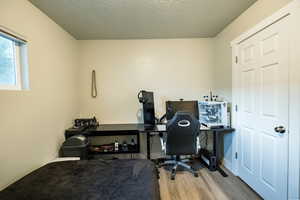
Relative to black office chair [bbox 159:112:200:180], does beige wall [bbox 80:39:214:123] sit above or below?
above

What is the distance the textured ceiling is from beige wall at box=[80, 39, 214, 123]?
263 millimetres

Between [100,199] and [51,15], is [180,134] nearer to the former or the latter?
[100,199]

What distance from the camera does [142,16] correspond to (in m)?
2.54

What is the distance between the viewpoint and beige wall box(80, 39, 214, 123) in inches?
140

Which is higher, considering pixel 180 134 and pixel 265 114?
pixel 265 114

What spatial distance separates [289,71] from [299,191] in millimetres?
1158

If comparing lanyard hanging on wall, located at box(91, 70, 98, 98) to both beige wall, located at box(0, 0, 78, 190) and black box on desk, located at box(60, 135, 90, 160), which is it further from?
black box on desk, located at box(60, 135, 90, 160)

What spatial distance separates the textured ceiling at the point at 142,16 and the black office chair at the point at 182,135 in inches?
58.5

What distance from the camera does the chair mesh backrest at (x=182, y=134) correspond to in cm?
261

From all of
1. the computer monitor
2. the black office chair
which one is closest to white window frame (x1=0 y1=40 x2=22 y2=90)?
the black office chair

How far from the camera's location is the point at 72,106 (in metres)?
3.25

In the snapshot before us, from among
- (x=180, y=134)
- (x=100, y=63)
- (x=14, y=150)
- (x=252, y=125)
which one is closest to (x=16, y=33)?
(x=14, y=150)

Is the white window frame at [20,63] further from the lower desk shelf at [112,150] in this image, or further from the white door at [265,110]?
the white door at [265,110]

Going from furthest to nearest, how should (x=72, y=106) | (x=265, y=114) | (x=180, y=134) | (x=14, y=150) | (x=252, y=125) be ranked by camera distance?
(x=72, y=106), (x=180, y=134), (x=252, y=125), (x=265, y=114), (x=14, y=150)
